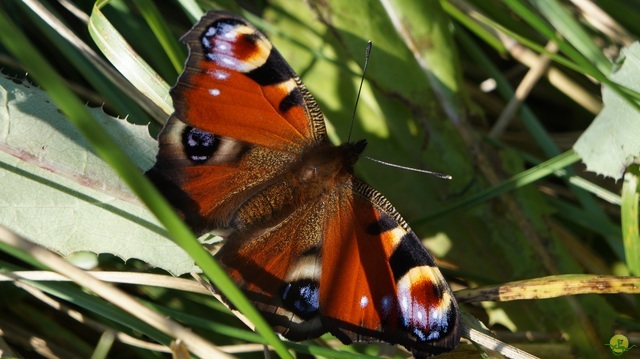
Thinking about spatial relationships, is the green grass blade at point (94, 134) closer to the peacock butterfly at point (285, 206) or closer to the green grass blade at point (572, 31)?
the peacock butterfly at point (285, 206)

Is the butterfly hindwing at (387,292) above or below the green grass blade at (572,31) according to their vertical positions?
below

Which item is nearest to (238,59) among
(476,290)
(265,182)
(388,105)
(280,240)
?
(265,182)

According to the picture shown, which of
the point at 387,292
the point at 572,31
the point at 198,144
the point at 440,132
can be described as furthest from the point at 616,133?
the point at 198,144

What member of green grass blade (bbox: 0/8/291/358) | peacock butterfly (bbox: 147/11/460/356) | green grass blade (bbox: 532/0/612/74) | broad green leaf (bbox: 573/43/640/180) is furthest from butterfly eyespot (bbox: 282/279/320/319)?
green grass blade (bbox: 532/0/612/74)

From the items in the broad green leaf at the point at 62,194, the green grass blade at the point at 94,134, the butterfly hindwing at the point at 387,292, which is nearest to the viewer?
the green grass blade at the point at 94,134

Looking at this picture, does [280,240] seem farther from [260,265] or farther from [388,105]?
[388,105]

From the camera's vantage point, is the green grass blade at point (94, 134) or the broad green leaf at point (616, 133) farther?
the broad green leaf at point (616, 133)

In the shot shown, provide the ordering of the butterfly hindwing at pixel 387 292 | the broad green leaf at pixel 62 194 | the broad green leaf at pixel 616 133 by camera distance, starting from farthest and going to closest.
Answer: the broad green leaf at pixel 616 133 → the broad green leaf at pixel 62 194 → the butterfly hindwing at pixel 387 292

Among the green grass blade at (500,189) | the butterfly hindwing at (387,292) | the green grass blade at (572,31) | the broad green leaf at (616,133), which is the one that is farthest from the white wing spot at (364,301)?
the green grass blade at (572,31)
